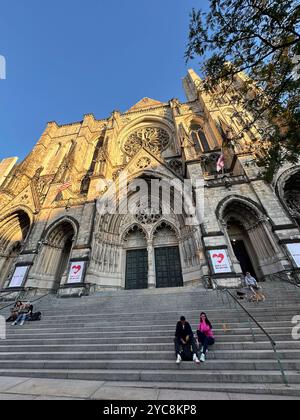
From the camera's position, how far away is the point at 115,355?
4.25 m

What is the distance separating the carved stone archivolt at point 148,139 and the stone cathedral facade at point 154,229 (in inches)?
123

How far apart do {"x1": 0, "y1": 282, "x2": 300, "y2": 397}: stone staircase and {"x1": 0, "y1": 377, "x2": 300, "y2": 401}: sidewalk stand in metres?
0.12

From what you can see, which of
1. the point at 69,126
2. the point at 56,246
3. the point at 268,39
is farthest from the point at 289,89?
the point at 69,126

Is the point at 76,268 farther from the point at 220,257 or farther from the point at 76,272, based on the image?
the point at 220,257

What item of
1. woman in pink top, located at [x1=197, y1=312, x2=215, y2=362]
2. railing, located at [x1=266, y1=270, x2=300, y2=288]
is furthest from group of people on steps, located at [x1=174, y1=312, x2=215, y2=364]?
railing, located at [x1=266, y1=270, x2=300, y2=288]

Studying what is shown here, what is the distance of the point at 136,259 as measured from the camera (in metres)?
12.3

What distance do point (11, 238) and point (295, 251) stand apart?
18109mm

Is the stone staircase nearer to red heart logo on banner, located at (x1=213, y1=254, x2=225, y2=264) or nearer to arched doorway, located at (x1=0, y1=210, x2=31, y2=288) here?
red heart logo on banner, located at (x1=213, y1=254, x2=225, y2=264)

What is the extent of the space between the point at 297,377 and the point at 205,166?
13.9 metres

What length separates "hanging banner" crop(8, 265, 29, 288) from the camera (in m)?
10.4

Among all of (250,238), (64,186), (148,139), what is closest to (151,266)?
(250,238)

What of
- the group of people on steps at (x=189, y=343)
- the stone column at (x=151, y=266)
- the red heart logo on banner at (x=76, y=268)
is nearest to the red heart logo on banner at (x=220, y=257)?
the stone column at (x=151, y=266)

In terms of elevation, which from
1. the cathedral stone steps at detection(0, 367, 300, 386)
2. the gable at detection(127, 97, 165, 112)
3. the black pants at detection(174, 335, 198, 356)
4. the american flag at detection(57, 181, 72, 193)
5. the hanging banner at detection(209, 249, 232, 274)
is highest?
the gable at detection(127, 97, 165, 112)

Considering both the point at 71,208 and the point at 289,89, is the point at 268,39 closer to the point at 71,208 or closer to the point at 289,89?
the point at 289,89
